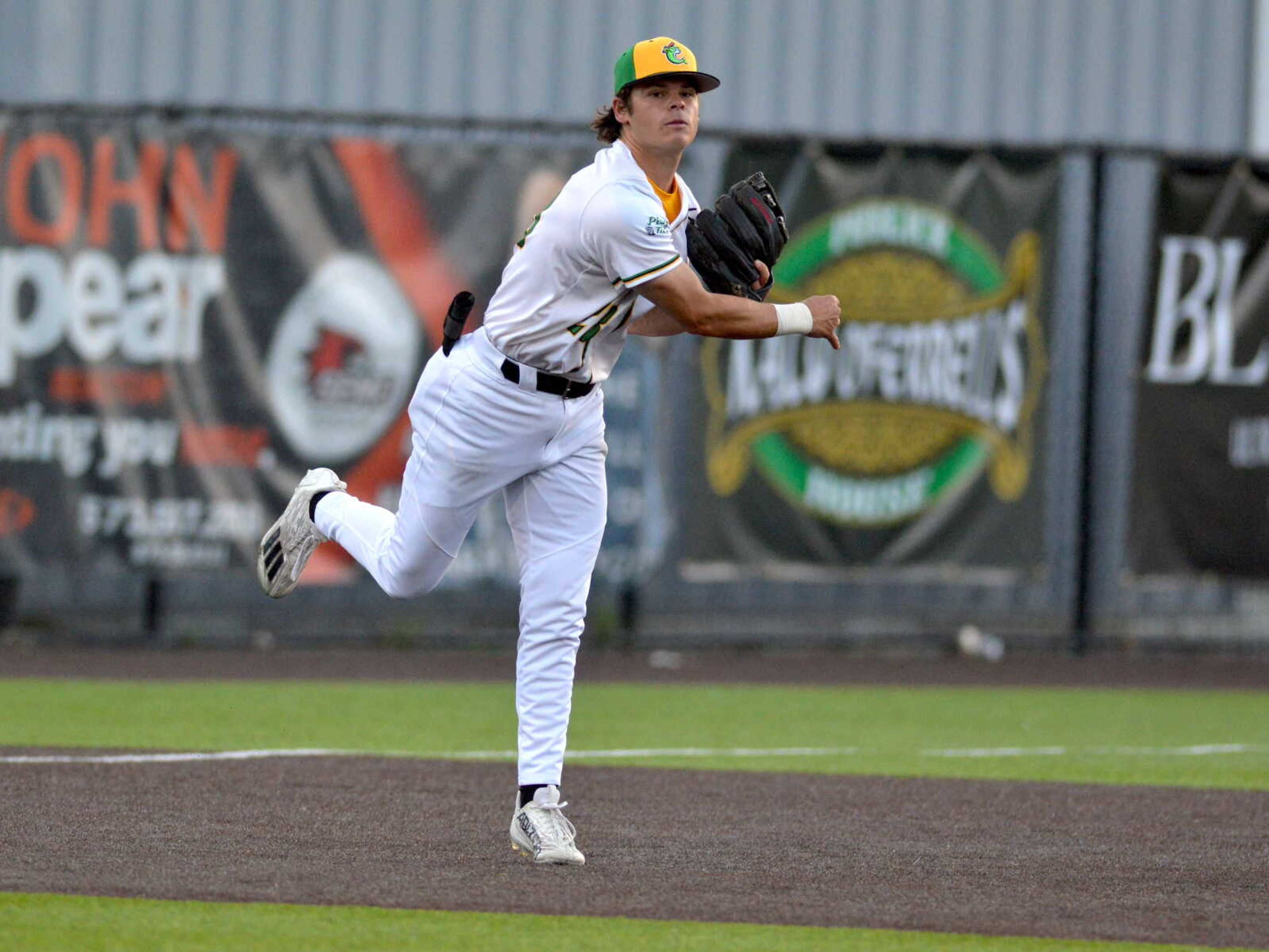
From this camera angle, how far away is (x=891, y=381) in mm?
12844

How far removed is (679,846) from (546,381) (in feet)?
4.76

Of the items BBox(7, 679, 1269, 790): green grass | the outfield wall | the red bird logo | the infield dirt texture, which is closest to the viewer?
the infield dirt texture

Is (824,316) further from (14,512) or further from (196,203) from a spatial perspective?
(14,512)

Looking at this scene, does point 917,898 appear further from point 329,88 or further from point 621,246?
point 329,88

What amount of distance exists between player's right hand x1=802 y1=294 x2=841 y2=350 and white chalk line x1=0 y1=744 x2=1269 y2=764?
287 centimetres

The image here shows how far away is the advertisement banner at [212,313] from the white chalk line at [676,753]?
4112 millimetres

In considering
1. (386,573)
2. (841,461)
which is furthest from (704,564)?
(386,573)

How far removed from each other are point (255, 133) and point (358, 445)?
205cm

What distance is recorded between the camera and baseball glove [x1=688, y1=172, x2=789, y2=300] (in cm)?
589

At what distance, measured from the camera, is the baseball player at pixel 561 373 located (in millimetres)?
5609

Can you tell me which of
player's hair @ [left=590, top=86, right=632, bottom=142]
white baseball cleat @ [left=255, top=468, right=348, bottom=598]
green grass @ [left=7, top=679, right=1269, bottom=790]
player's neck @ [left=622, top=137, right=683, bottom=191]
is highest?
player's hair @ [left=590, top=86, right=632, bottom=142]

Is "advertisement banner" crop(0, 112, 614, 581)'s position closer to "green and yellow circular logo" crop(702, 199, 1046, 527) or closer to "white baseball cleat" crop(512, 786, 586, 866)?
"green and yellow circular logo" crop(702, 199, 1046, 527)

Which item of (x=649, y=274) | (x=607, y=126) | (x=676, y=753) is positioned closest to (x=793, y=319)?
(x=649, y=274)

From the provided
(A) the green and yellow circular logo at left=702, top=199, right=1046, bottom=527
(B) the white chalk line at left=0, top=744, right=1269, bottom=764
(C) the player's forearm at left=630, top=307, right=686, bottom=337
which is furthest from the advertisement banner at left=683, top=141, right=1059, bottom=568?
(C) the player's forearm at left=630, top=307, right=686, bottom=337
